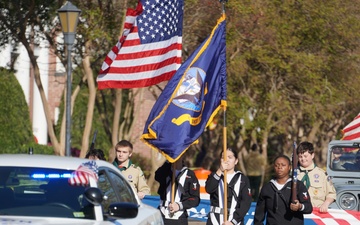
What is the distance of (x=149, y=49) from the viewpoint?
43.7ft

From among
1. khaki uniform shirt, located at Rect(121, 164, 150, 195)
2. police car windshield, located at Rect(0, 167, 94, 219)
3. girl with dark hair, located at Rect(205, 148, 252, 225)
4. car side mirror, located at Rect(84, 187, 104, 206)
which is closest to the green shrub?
khaki uniform shirt, located at Rect(121, 164, 150, 195)

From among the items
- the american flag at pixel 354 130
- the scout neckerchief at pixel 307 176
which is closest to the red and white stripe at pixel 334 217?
the scout neckerchief at pixel 307 176

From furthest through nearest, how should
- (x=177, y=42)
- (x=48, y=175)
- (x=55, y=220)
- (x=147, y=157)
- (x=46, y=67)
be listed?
(x=147, y=157) < (x=46, y=67) < (x=177, y=42) < (x=48, y=175) < (x=55, y=220)

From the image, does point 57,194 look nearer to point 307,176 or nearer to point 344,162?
point 307,176

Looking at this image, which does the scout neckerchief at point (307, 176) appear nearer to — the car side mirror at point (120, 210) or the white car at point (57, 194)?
the white car at point (57, 194)

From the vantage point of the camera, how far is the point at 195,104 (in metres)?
11.4

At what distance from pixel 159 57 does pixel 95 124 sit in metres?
28.6

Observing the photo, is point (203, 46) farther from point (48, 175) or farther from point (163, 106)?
point (48, 175)

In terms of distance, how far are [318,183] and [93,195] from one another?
5.60 m

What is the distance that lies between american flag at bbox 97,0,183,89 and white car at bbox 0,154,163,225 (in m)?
4.69

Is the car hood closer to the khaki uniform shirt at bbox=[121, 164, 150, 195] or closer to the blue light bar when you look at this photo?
the blue light bar

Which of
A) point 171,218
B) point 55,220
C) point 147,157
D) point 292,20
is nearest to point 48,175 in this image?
point 55,220

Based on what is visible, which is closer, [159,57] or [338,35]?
[159,57]

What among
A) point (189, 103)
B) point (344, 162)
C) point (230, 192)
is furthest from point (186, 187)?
point (344, 162)
